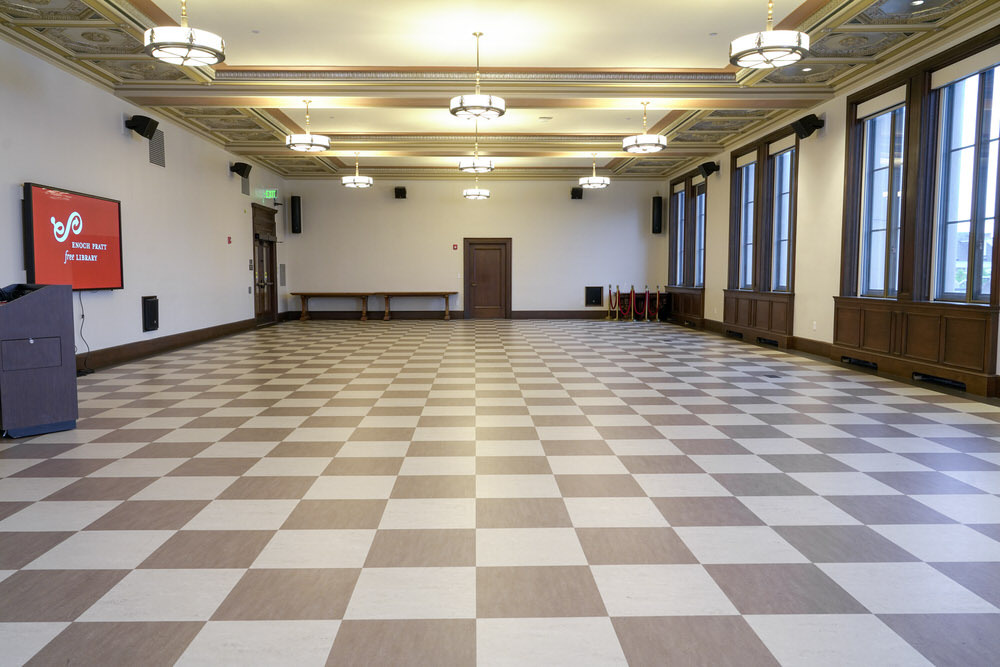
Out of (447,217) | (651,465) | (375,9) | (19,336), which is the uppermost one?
(375,9)

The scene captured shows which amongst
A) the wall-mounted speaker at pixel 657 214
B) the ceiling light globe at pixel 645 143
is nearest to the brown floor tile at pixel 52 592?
the ceiling light globe at pixel 645 143

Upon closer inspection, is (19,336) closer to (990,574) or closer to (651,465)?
(651,465)

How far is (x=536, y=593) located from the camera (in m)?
2.53

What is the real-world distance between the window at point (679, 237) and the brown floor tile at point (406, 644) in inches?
615

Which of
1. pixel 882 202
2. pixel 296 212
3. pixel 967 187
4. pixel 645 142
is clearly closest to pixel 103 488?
pixel 967 187

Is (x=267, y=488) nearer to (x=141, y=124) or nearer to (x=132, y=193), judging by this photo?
(x=132, y=193)

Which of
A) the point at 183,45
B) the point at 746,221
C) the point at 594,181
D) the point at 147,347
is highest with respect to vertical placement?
the point at 594,181

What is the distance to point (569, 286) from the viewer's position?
18.4m

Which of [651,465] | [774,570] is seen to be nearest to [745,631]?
[774,570]

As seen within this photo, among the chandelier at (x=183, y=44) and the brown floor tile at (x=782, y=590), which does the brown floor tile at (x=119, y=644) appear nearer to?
the brown floor tile at (x=782, y=590)

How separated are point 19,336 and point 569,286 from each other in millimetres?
14612

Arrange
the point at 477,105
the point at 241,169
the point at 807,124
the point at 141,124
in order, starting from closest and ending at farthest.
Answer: the point at 477,105
the point at 141,124
the point at 807,124
the point at 241,169

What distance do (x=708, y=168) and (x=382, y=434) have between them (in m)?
11.6

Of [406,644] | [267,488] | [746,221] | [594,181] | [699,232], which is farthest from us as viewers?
[699,232]
